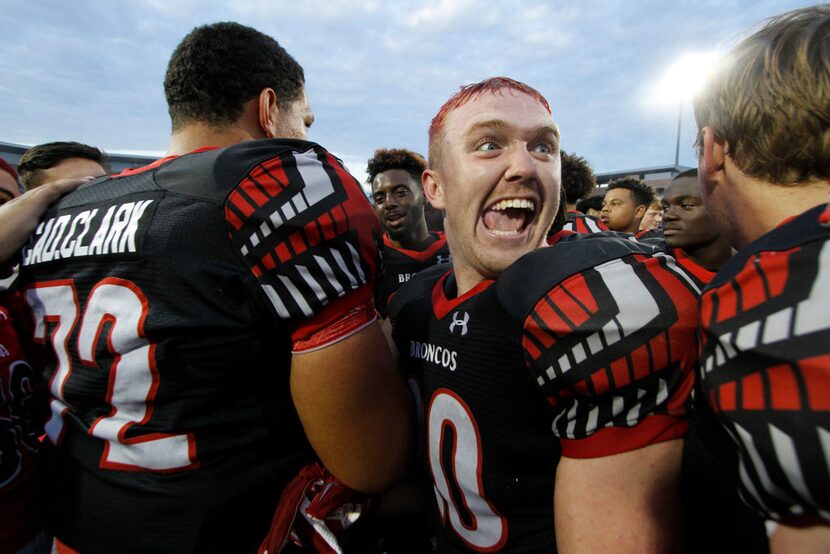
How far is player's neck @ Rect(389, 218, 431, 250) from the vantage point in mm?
→ 5418

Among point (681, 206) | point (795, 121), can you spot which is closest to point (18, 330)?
point (795, 121)

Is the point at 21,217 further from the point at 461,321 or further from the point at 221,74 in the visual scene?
the point at 461,321

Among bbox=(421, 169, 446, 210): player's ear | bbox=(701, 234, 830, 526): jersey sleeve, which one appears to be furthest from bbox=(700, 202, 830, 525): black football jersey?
bbox=(421, 169, 446, 210): player's ear

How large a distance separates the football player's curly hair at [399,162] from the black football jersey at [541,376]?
14.4 feet

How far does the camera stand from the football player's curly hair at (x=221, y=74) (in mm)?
1533

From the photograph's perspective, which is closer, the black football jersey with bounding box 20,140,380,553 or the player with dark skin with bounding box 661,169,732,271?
the black football jersey with bounding box 20,140,380,553

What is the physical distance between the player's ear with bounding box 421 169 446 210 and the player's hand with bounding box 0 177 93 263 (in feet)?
4.74

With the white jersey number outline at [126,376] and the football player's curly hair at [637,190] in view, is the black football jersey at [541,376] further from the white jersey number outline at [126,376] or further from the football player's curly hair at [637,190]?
the football player's curly hair at [637,190]

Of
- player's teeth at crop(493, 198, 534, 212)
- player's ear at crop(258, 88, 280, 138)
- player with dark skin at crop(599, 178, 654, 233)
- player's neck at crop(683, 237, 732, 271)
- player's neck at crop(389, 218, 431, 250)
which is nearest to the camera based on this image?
player's ear at crop(258, 88, 280, 138)

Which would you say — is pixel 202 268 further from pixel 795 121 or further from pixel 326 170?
pixel 795 121

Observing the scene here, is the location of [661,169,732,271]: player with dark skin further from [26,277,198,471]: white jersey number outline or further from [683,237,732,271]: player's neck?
[26,277,198,471]: white jersey number outline

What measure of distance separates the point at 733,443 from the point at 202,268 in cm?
130

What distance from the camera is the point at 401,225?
541 cm

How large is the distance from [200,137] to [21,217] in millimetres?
642
